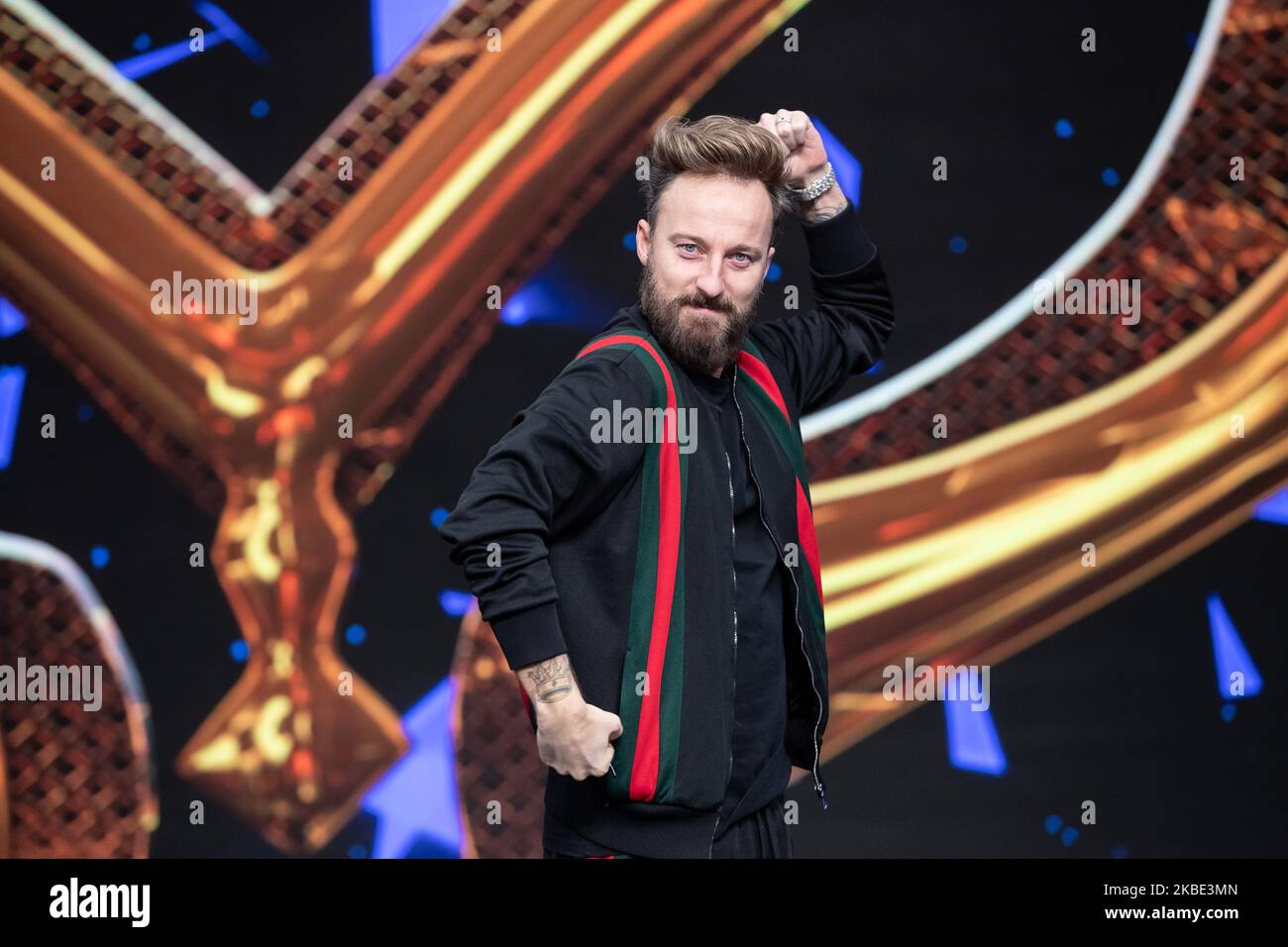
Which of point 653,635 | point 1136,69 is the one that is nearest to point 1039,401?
point 1136,69

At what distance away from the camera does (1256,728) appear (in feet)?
10.5

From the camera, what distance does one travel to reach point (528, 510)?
1611 millimetres

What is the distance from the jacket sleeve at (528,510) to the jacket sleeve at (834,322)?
44 centimetres

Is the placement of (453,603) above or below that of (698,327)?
below

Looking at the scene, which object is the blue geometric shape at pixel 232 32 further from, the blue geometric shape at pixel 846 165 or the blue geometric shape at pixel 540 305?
the blue geometric shape at pixel 846 165

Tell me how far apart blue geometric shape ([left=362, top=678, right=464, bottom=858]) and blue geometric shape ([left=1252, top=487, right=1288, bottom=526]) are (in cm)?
188

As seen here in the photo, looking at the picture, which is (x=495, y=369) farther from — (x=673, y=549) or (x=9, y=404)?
(x=673, y=549)

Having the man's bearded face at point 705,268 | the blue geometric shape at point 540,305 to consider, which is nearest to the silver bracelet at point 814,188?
the man's bearded face at point 705,268

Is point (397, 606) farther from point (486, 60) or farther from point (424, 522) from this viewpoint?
point (486, 60)

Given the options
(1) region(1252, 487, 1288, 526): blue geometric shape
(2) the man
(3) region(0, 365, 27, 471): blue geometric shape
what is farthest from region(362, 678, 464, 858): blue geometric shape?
(1) region(1252, 487, 1288, 526): blue geometric shape

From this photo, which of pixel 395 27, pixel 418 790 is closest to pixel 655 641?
pixel 418 790

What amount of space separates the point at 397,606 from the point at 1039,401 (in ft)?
4.98

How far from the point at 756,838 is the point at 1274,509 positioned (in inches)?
74.3

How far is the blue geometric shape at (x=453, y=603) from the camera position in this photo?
124 inches
